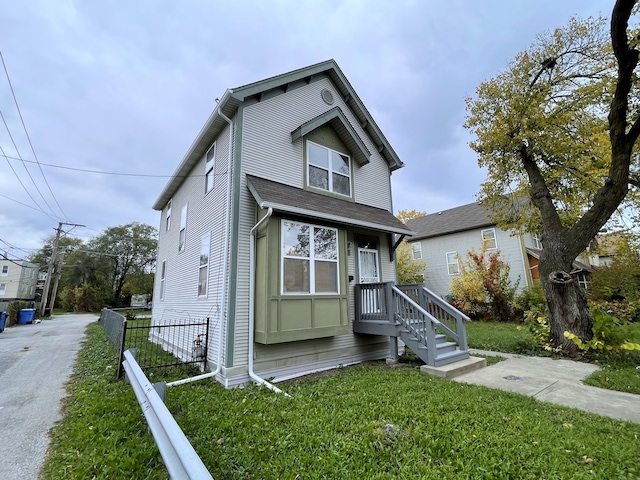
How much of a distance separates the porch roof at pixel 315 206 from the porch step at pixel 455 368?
3.45 meters

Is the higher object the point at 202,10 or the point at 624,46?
the point at 202,10

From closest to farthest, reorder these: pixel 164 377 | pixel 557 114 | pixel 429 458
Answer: pixel 429 458, pixel 164 377, pixel 557 114

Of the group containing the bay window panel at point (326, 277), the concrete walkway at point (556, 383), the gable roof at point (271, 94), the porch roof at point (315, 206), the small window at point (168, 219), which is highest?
the gable roof at point (271, 94)

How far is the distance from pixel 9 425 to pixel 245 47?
12.4 m

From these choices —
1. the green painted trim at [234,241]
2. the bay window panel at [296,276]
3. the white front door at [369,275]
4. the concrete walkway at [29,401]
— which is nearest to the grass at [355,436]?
the concrete walkway at [29,401]

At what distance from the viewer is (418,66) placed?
11.5 meters

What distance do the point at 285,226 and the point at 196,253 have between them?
3.42 m

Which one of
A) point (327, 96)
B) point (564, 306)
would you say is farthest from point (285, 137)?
point (564, 306)

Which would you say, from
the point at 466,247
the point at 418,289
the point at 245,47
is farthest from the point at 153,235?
the point at 418,289

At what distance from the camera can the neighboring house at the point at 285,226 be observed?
6.01 metres

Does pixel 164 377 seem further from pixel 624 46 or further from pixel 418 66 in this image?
pixel 418 66

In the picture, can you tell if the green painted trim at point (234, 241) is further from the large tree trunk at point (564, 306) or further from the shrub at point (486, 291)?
the shrub at point (486, 291)

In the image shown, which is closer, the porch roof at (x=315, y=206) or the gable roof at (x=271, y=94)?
the porch roof at (x=315, y=206)

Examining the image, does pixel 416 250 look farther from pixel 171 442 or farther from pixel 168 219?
pixel 171 442
